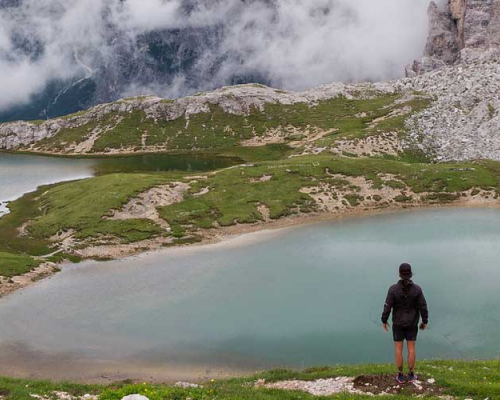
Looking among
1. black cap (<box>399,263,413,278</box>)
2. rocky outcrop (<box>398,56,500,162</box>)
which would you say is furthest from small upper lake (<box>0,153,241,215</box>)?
black cap (<box>399,263,413,278</box>)

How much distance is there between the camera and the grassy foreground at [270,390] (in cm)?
2236

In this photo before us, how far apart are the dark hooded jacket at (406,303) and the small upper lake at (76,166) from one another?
109 metres

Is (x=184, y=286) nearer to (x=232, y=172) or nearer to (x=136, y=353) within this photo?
(x=136, y=353)

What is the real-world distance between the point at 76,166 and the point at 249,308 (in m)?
135

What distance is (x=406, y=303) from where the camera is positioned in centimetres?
2188

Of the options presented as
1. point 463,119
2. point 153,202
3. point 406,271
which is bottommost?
point 406,271

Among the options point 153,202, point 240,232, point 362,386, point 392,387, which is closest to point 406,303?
point 392,387

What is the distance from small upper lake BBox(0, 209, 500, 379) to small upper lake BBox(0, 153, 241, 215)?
233 feet

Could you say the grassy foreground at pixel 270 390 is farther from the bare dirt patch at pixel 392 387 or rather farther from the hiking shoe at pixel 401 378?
the hiking shoe at pixel 401 378

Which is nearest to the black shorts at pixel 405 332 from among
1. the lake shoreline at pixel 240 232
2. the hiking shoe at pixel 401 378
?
the hiking shoe at pixel 401 378

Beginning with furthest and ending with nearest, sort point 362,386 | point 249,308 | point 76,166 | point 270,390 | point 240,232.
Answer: point 76,166, point 240,232, point 249,308, point 270,390, point 362,386

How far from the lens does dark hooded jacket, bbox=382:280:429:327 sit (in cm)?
2163

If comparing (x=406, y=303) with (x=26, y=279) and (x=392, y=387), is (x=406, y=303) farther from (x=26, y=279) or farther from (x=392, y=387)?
(x=26, y=279)

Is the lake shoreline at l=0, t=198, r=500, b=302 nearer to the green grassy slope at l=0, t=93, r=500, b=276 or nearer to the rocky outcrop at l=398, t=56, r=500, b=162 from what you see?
the green grassy slope at l=0, t=93, r=500, b=276
